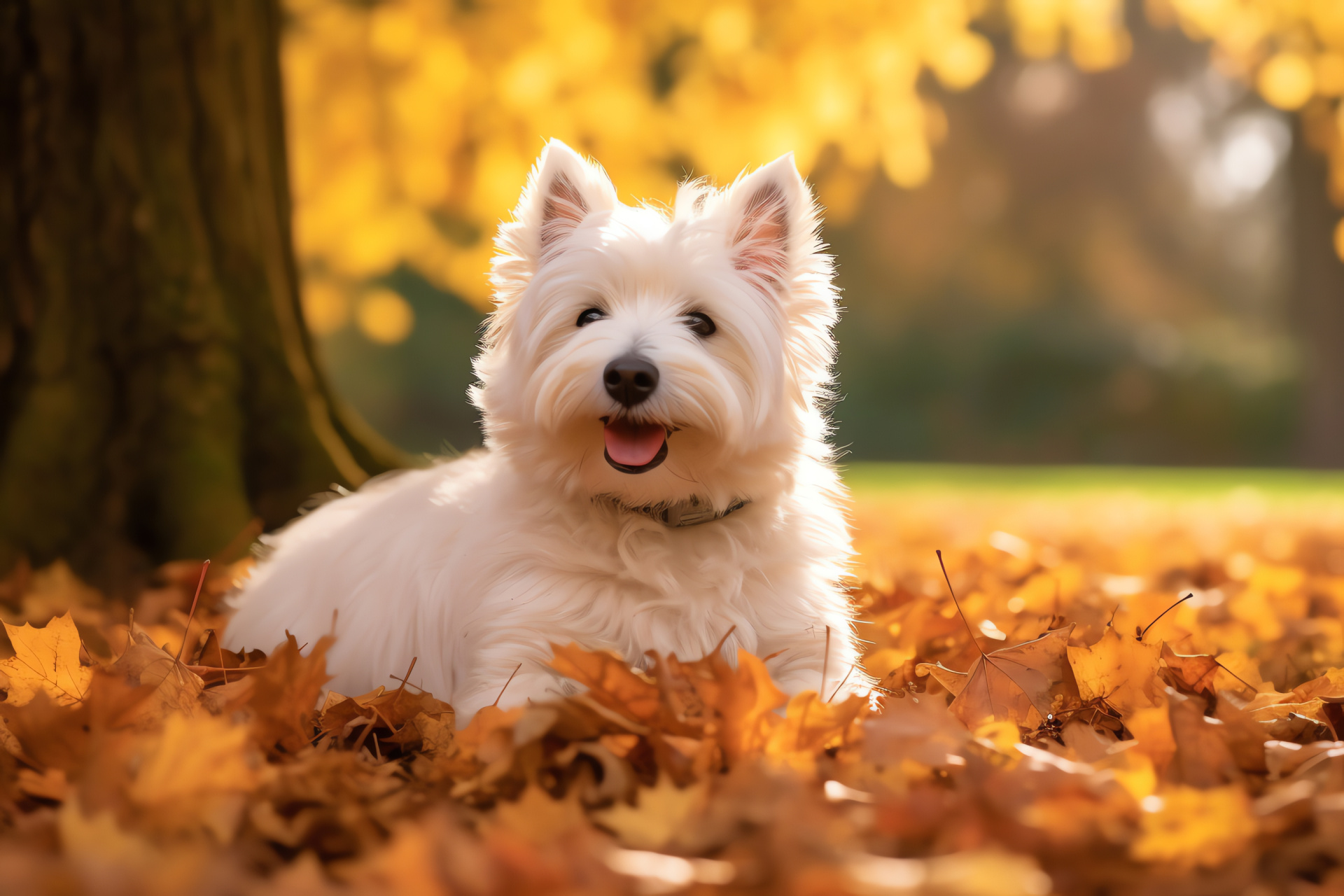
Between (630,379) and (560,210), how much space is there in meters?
0.76

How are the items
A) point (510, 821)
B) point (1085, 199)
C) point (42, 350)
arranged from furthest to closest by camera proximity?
1. point (1085, 199)
2. point (42, 350)
3. point (510, 821)

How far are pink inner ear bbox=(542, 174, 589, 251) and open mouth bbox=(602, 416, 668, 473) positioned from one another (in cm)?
68

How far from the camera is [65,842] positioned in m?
1.58

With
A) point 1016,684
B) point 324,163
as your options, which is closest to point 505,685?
point 1016,684

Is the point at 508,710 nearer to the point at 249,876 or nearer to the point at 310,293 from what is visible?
the point at 249,876

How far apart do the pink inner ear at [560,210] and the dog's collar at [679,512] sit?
0.82 metres

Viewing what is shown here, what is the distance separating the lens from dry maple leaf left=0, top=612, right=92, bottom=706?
2354mm

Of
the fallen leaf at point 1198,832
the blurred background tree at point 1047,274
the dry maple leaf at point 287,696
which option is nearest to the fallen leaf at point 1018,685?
the fallen leaf at point 1198,832

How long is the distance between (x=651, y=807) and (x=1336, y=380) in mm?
22285

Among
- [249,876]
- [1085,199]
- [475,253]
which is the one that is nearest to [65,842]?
[249,876]

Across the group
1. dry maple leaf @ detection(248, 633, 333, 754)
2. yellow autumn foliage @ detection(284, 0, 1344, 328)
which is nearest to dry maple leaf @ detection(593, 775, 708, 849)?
dry maple leaf @ detection(248, 633, 333, 754)

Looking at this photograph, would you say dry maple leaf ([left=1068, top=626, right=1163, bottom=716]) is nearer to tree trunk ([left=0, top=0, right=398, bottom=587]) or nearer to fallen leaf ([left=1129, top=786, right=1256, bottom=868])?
fallen leaf ([left=1129, top=786, right=1256, bottom=868])

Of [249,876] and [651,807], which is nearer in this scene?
[249,876]

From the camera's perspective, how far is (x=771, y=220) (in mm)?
2959
